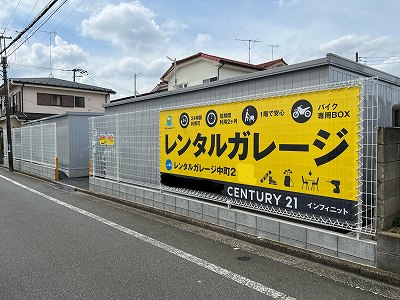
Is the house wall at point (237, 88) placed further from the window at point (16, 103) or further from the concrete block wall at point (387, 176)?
the window at point (16, 103)

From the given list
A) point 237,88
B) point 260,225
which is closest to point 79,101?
point 237,88

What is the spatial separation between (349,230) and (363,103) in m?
1.59

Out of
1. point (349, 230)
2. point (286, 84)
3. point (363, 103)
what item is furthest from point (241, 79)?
point (349, 230)

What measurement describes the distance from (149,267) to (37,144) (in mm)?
14279

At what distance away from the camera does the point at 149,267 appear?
4.23 meters

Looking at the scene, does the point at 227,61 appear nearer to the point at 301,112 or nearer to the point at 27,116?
the point at 301,112

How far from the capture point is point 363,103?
3.94 m

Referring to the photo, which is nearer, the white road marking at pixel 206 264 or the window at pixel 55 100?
the white road marking at pixel 206 264

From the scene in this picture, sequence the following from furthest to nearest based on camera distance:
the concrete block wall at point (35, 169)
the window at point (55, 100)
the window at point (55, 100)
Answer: the window at point (55, 100)
the window at point (55, 100)
the concrete block wall at point (35, 169)

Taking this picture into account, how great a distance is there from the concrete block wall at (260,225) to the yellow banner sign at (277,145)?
1.11 feet

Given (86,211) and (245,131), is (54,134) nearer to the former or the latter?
(86,211)

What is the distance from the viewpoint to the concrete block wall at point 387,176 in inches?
149

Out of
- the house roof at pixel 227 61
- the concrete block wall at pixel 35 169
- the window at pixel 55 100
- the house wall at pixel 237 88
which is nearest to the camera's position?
the house wall at pixel 237 88

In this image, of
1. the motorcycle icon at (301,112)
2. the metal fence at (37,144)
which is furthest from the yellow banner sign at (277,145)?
the metal fence at (37,144)
